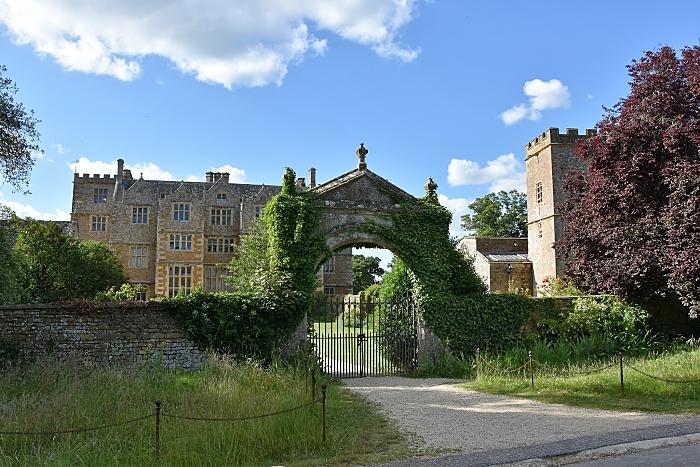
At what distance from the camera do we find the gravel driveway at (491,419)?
7.72 meters

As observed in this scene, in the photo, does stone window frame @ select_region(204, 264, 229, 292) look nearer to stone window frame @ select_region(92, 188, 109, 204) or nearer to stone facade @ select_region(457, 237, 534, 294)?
stone window frame @ select_region(92, 188, 109, 204)

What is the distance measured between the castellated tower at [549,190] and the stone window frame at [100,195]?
2910 cm

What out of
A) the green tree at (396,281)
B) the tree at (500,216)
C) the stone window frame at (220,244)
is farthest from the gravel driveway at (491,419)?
the tree at (500,216)

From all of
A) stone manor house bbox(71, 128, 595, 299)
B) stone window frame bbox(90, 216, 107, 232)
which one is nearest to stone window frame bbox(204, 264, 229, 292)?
stone manor house bbox(71, 128, 595, 299)

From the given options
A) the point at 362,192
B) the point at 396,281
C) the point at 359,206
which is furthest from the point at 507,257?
the point at 359,206

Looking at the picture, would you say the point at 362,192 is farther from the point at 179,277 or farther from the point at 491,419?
the point at 179,277

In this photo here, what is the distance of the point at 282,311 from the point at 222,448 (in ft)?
25.0

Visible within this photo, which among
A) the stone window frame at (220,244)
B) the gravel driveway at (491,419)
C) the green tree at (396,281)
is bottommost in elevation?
the gravel driveway at (491,419)

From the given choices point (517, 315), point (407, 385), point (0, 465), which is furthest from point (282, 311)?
point (0, 465)

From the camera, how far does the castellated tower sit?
3172 centimetres

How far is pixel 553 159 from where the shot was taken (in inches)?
1265

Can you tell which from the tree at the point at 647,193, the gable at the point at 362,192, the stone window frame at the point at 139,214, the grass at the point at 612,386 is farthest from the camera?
the stone window frame at the point at 139,214

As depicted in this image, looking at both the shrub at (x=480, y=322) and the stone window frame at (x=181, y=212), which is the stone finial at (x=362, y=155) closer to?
the shrub at (x=480, y=322)

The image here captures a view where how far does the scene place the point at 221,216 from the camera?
39875mm
